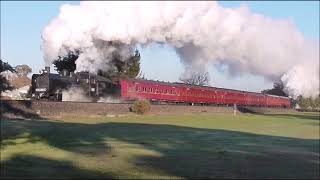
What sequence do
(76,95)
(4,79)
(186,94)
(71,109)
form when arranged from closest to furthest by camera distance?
1. (4,79)
2. (71,109)
3. (76,95)
4. (186,94)

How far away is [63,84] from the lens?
3009 centimetres

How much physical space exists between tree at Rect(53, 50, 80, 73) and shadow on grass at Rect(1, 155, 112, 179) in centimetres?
2354

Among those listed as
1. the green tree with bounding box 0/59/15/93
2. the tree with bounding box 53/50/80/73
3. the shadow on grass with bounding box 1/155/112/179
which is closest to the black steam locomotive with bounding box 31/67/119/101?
the tree with bounding box 53/50/80/73

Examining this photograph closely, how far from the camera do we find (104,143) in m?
12.9

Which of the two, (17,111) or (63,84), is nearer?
(17,111)

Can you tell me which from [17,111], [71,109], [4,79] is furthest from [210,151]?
[71,109]

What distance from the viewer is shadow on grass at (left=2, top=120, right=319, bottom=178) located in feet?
26.8

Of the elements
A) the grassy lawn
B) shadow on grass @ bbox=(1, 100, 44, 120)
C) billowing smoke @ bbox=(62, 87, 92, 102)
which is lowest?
the grassy lawn

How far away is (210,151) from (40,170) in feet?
13.4

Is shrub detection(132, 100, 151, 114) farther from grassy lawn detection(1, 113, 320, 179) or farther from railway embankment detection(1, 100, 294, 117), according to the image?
grassy lawn detection(1, 113, 320, 179)

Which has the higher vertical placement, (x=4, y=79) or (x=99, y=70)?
(x=99, y=70)

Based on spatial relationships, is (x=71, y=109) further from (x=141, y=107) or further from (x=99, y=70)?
(x=99, y=70)

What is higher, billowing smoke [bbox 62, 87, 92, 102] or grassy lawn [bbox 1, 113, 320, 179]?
billowing smoke [bbox 62, 87, 92, 102]

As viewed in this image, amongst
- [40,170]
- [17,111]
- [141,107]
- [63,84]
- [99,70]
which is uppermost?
[99,70]
